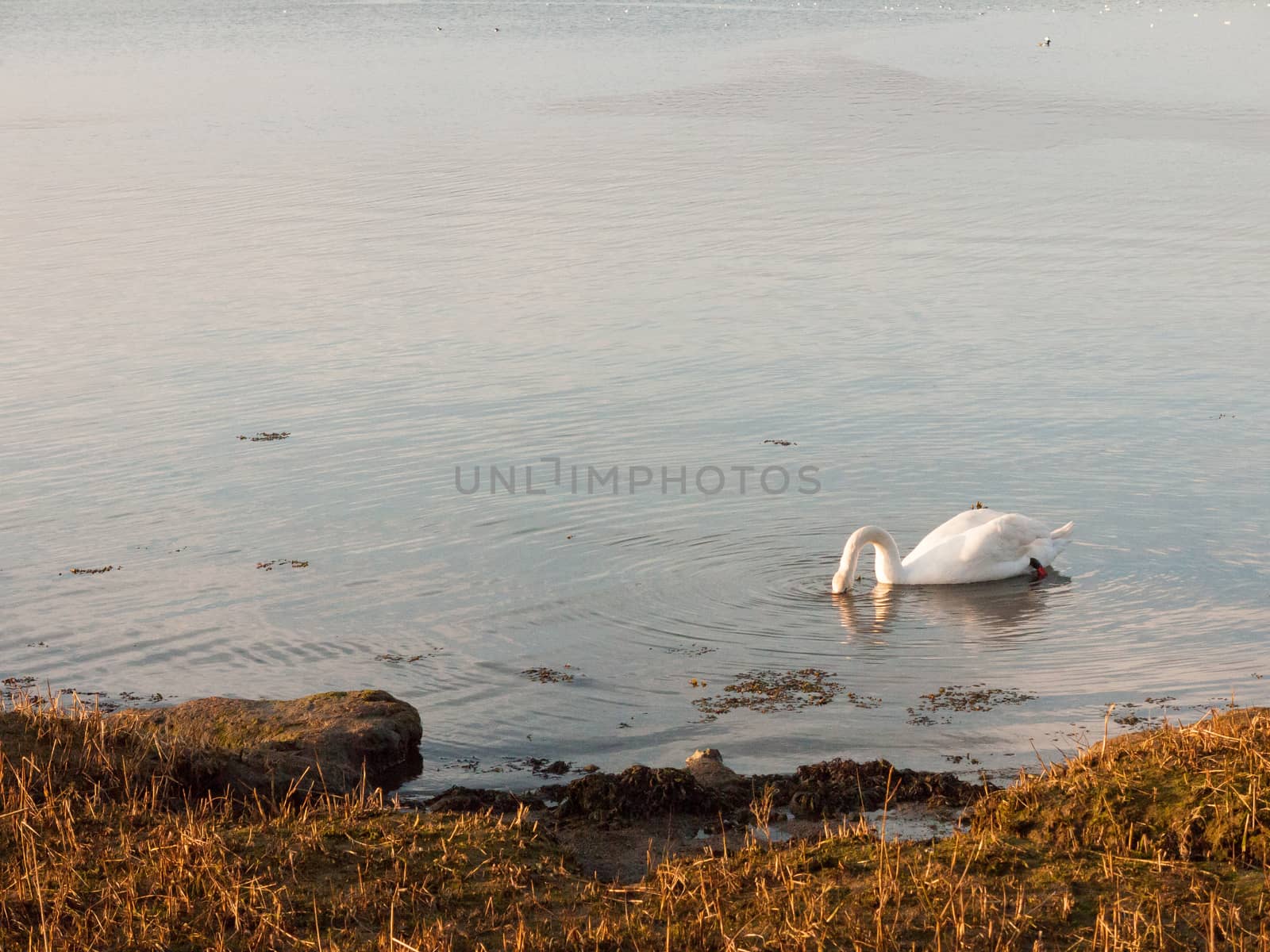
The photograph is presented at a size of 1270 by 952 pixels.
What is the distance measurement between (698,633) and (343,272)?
16.1 metres

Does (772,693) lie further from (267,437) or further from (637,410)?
(267,437)

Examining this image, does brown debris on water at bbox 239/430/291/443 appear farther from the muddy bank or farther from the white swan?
the muddy bank

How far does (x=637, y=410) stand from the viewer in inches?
725

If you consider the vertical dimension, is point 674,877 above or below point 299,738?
above

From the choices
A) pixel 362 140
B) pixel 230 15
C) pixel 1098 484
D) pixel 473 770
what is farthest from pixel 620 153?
pixel 230 15

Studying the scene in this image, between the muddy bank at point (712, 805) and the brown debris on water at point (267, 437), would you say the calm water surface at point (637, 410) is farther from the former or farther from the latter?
the muddy bank at point (712, 805)

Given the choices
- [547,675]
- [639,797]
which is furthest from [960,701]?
[639,797]

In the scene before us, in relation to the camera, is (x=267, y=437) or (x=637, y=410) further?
(x=637, y=410)

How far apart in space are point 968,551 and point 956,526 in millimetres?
383

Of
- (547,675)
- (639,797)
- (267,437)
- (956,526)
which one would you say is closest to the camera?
(639,797)

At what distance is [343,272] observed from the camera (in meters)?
26.0

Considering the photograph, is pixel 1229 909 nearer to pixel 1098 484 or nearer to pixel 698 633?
pixel 698 633

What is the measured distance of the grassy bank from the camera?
5.53m

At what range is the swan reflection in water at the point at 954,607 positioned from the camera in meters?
12.3
